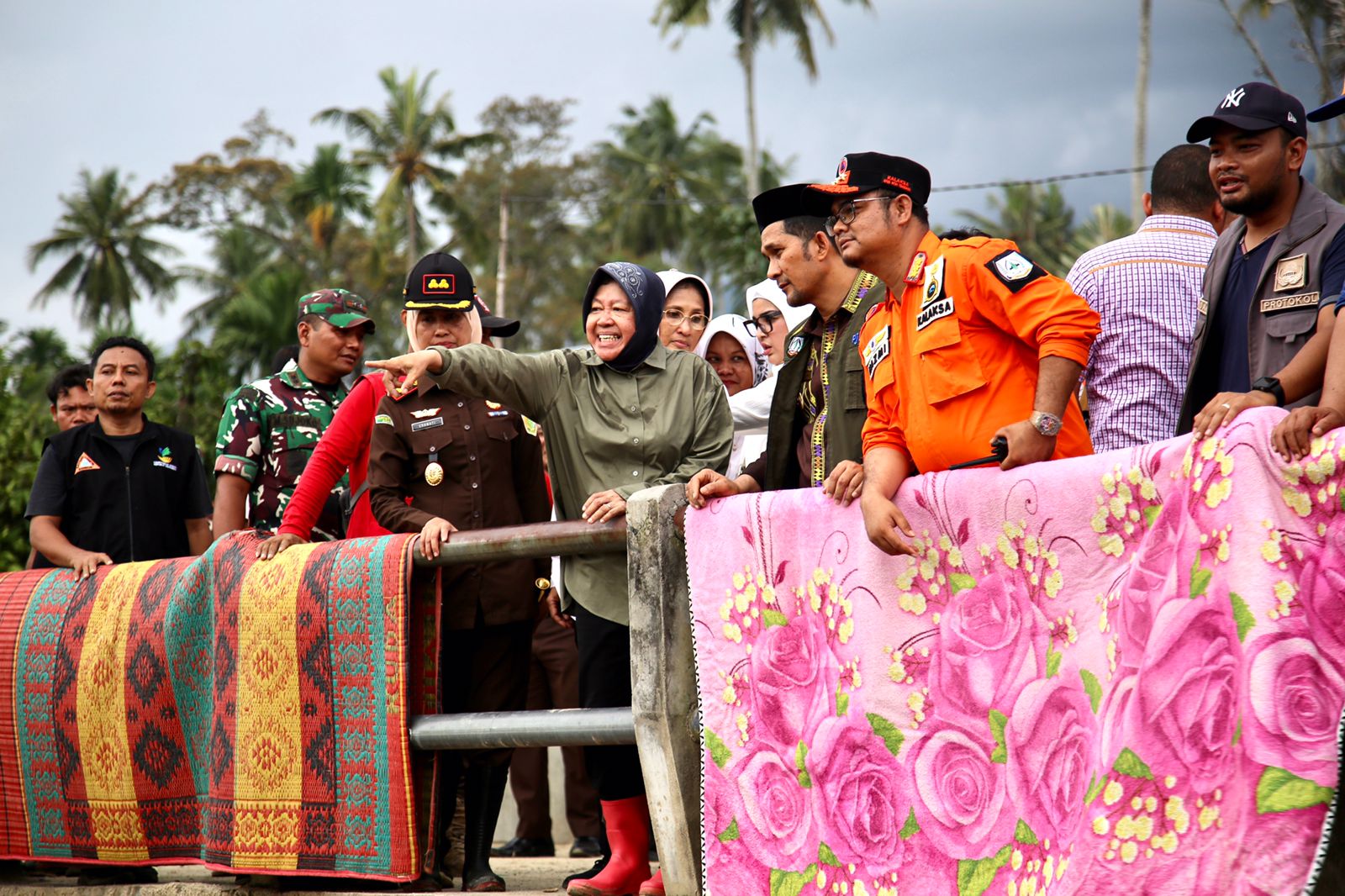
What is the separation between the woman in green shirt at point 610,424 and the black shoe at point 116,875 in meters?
2.00

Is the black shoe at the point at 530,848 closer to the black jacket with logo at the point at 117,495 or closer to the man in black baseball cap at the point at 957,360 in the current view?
the black jacket with logo at the point at 117,495

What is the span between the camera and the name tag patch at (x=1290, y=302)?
11.7 ft

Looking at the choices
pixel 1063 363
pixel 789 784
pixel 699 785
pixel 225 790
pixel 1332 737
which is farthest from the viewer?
pixel 225 790

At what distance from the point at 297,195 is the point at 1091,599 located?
3937cm

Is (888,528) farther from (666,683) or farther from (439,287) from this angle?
(439,287)

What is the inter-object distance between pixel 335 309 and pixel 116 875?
2.33 m

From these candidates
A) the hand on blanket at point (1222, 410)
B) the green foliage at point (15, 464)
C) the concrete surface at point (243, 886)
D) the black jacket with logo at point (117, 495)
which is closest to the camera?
the hand on blanket at point (1222, 410)

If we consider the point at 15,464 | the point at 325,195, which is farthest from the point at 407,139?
the point at 15,464

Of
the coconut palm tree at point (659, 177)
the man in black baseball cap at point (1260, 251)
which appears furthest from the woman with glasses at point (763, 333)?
the coconut palm tree at point (659, 177)

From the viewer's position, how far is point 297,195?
4016 cm

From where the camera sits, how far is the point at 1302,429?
108 inches

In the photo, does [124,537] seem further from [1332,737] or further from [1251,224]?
[1332,737]

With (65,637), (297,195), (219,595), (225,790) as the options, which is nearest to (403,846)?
(225,790)

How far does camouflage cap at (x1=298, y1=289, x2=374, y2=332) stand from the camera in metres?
5.98
